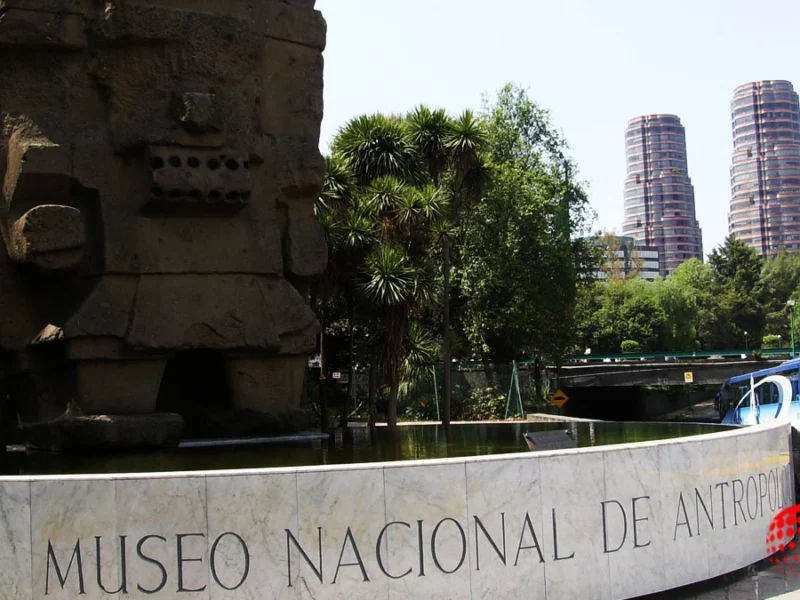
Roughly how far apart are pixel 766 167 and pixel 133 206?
167 metres

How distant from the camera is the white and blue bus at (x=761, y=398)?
26344mm

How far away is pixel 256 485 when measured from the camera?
7.32 m

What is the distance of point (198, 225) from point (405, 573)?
5.76 meters

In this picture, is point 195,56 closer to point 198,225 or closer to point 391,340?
point 198,225

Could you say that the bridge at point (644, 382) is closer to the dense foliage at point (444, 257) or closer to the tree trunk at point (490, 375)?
the dense foliage at point (444, 257)

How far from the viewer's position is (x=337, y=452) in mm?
10836

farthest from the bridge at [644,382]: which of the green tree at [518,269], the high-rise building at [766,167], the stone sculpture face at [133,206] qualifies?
the high-rise building at [766,167]

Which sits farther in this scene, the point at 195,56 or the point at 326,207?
the point at 326,207

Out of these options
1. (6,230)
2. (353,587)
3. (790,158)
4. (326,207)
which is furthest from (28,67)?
(790,158)

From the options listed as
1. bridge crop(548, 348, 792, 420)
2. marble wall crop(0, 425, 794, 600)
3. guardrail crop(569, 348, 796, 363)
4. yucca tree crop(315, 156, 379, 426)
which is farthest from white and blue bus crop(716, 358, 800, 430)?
guardrail crop(569, 348, 796, 363)

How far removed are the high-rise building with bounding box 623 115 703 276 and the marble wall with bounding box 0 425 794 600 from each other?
17232 centimetres

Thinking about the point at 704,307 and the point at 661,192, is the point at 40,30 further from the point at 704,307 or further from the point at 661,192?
the point at 661,192

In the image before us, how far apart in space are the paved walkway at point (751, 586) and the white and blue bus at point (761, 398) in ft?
45.6

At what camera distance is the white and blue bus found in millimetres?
26344
